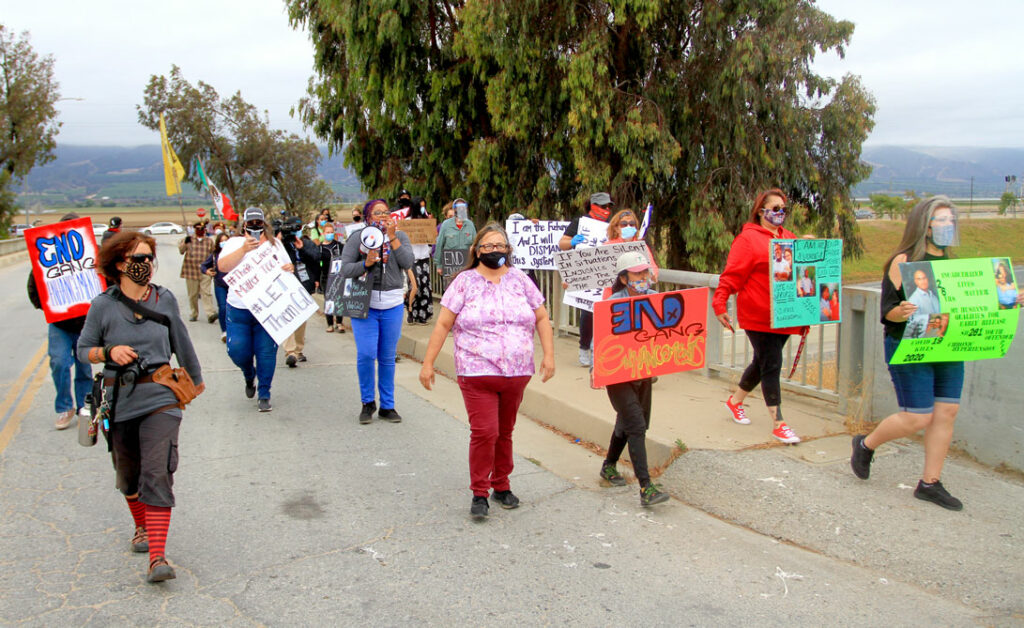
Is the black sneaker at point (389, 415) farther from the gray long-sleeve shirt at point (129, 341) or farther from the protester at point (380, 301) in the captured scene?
the gray long-sleeve shirt at point (129, 341)

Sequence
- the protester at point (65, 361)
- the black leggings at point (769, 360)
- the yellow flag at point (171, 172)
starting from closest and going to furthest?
the black leggings at point (769, 360) → the protester at point (65, 361) → the yellow flag at point (171, 172)

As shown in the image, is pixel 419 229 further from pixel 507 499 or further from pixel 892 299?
pixel 892 299

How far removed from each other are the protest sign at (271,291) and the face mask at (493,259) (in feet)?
11.1

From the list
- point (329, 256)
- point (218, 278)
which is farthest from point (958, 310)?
point (329, 256)

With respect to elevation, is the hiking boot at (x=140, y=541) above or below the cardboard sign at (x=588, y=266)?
below

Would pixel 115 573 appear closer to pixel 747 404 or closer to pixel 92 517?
pixel 92 517

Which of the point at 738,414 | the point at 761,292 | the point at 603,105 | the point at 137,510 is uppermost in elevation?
the point at 603,105

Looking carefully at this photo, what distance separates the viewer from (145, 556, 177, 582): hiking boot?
13.9ft

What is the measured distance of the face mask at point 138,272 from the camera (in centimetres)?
444

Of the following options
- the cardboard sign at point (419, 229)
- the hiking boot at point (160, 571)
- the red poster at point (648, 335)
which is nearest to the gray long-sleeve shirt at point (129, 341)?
the hiking boot at point (160, 571)

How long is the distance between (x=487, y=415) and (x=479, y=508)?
1.93 ft

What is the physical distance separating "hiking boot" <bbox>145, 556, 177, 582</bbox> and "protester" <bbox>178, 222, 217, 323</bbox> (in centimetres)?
1057

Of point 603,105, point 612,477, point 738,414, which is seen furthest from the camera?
point 603,105

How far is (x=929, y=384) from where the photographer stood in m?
5.20
